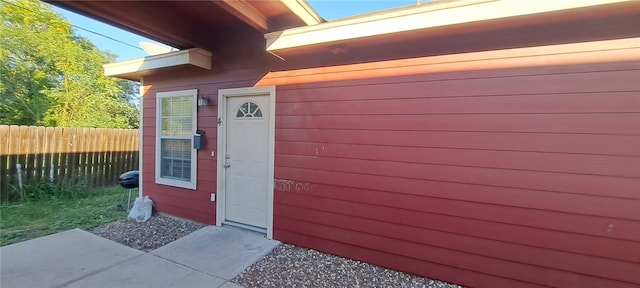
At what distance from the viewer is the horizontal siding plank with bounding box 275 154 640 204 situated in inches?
74.8

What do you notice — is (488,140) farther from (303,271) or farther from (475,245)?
(303,271)

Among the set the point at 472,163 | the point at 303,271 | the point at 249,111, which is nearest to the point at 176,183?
the point at 249,111

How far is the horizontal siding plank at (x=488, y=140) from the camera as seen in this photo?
1.90m

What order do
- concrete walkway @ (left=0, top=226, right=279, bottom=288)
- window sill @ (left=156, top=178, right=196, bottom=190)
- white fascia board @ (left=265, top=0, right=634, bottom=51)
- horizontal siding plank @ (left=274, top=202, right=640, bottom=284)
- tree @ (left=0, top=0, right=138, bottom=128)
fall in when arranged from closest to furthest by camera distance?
white fascia board @ (left=265, top=0, right=634, bottom=51) → horizontal siding plank @ (left=274, top=202, right=640, bottom=284) → concrete walkway @ (left=0, top=226, right=279, bottom=288) → window sill @ (left=156, top=178, right=196, bottom=190) → tree @ (left=0, top=0, right=138, bottom=128)

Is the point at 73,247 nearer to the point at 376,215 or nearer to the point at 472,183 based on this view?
the point at 376,215

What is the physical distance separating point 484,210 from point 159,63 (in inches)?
173

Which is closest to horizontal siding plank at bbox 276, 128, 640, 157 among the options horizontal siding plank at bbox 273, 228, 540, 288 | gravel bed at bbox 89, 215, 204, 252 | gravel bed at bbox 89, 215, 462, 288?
horizontal siding plank at bbox 273, 228, 540, 288

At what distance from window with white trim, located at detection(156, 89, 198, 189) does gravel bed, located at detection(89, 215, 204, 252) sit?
57cm

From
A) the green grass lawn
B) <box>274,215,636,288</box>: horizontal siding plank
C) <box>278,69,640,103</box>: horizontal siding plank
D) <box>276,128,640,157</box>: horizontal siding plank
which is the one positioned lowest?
the green grass lawn

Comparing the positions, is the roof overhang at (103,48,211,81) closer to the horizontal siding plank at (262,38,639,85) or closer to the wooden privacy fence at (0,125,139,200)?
the horizontal siding plank at (262,38,639,85)

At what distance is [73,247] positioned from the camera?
289 cm

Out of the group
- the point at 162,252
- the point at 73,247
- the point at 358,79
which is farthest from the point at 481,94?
the point at 73,247

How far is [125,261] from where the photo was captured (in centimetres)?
264

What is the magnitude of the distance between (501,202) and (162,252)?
138 inches
